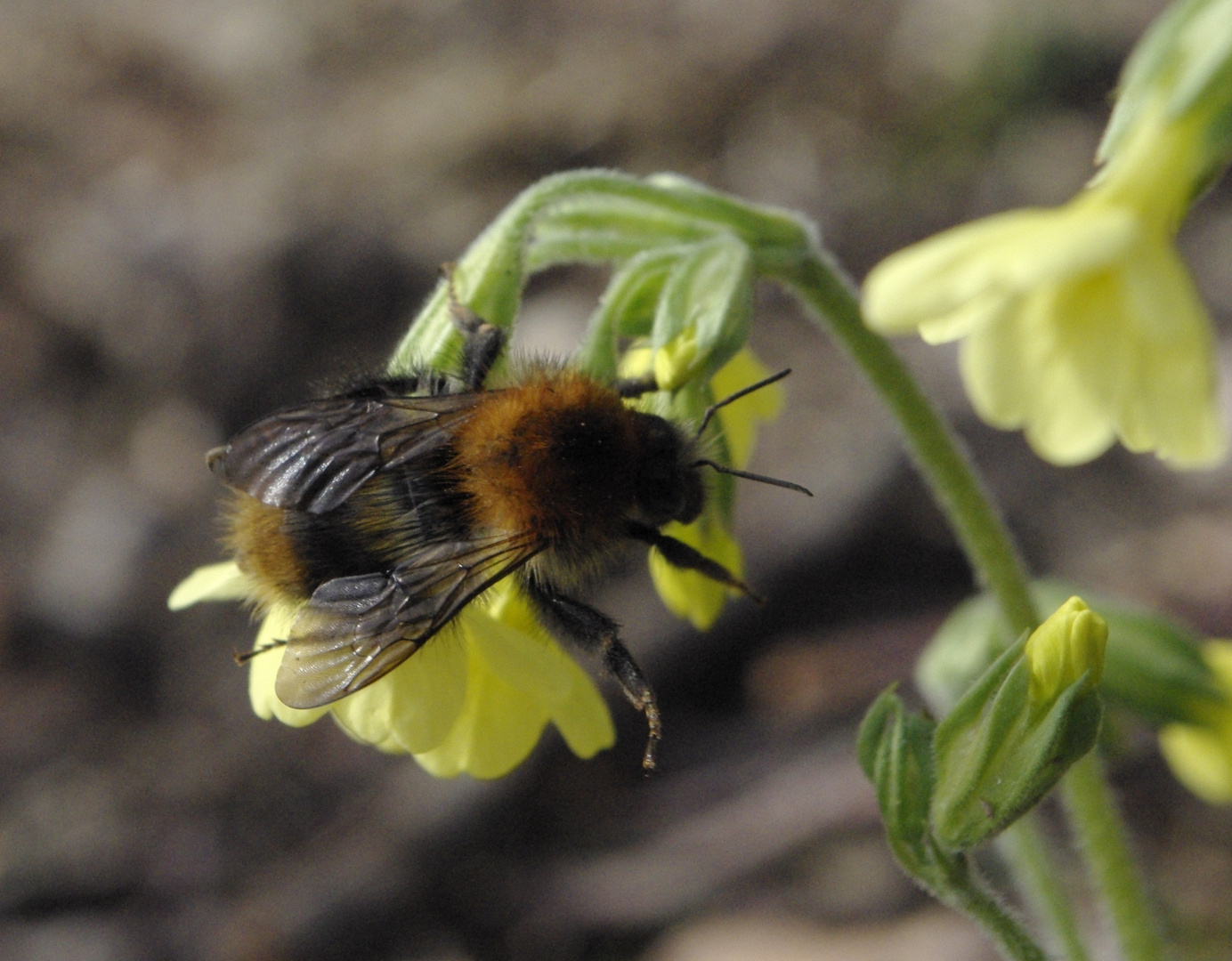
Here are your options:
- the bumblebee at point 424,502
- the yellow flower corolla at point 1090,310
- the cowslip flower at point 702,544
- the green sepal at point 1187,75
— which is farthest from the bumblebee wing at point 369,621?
the green sepal at point 1187,75

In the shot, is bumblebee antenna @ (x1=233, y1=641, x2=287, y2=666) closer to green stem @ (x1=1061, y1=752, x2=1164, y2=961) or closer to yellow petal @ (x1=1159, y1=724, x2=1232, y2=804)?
green stem @ (x1=1061, y1=752, x2=1164, y2=961)

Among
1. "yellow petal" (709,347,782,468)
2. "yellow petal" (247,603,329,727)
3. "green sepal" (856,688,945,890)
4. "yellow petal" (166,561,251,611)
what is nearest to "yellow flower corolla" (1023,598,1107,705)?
"green sepal" (856,688,945,890)

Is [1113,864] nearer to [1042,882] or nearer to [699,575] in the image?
[1042,882]

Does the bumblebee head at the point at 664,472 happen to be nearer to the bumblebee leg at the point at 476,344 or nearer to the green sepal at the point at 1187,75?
the bumblebee leg at the point at 476,344

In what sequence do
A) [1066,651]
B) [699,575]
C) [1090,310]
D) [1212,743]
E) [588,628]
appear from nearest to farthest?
[1090,310], [1066,651], [588,628], [699,575], [1212,743]

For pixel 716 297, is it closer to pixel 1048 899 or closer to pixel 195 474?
pixel 1048 899

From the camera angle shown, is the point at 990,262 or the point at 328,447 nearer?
the point at 990,262

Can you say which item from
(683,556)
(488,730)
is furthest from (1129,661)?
Answer: (488,730)
